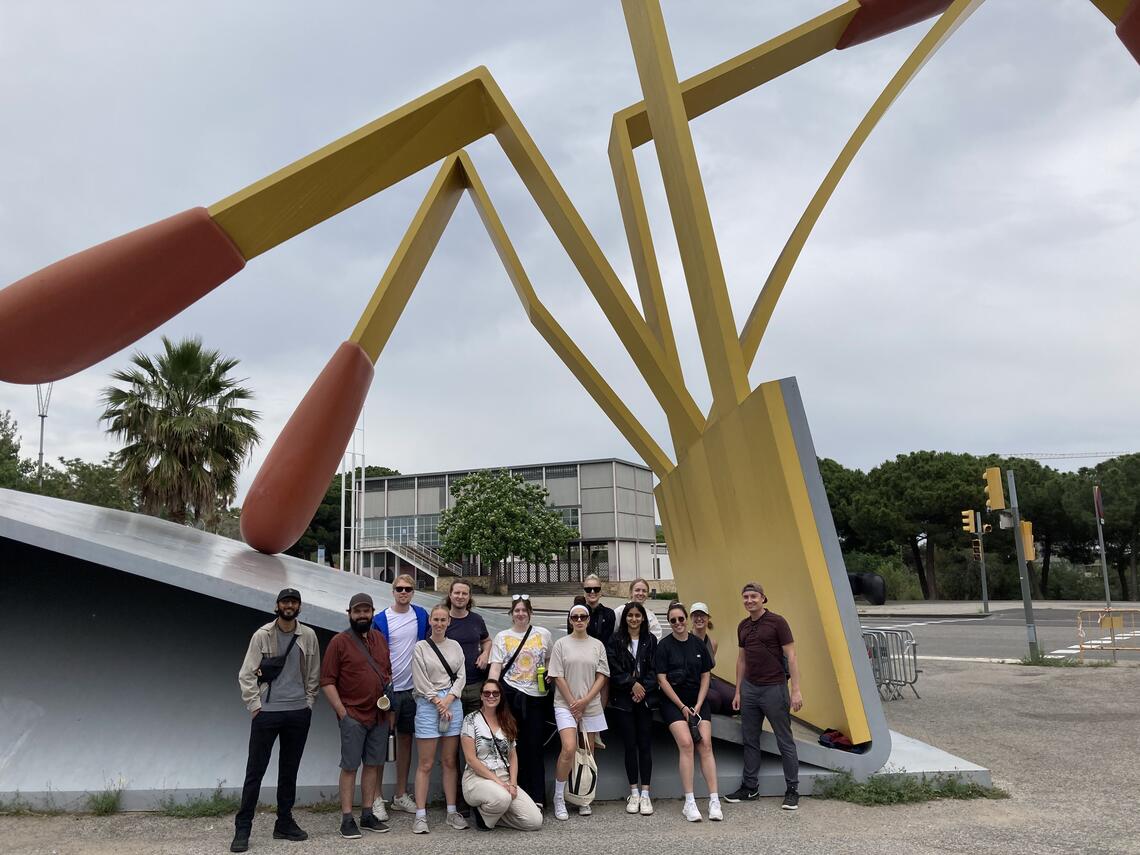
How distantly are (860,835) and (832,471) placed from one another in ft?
158

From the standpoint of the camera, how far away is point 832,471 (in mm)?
50594

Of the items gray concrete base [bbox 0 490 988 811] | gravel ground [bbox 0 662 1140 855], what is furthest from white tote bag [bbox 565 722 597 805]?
gray concrete base [bbox 0 490 988 811]

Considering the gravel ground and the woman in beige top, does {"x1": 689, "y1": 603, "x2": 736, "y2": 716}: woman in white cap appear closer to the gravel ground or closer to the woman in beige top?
the gravel ground

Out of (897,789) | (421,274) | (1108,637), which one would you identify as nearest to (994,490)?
(1108,637)

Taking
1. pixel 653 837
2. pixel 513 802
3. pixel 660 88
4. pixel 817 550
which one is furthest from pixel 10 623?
pixel 660 88

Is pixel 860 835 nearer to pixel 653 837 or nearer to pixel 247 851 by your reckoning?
pixel 653 837

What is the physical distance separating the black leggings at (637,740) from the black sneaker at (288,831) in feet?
7.19

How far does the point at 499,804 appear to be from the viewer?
203 inches

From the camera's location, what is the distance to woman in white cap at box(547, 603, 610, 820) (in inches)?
213

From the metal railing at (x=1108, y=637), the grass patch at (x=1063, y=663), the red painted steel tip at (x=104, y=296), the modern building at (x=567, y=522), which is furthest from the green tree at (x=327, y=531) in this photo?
the red painted steel tip at (x=104, y=296)

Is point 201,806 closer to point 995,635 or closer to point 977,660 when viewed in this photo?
point 977,660

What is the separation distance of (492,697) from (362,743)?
90 cm

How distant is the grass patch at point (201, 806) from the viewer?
221 inches

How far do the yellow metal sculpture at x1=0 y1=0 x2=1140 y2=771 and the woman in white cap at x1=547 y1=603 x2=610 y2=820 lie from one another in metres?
1.67
